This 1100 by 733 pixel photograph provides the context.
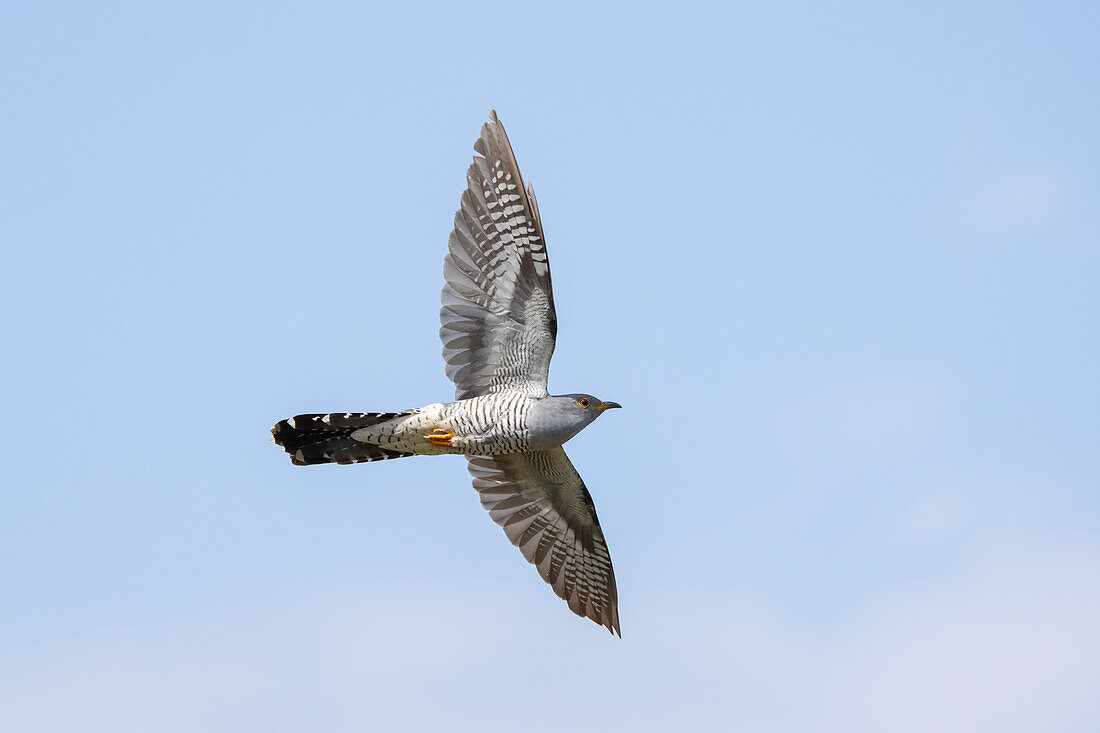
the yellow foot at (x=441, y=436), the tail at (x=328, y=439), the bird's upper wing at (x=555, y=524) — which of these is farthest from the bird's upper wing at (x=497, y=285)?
the bird's upper wing at (x=555, y=524)

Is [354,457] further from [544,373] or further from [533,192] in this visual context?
[533,192]

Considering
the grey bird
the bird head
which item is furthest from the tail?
the bird head

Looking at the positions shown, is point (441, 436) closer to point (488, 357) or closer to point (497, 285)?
point (488, 357)

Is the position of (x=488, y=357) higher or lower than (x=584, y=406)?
higher

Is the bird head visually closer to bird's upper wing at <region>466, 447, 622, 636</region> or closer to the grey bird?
the grey bird

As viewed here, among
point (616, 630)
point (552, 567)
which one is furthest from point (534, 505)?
point (616, 630)

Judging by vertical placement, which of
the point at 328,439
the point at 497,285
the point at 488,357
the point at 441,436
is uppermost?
the point at 497,285

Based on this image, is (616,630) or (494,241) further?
(616,630)

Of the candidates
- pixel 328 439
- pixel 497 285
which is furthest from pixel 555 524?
pixel 497 285
